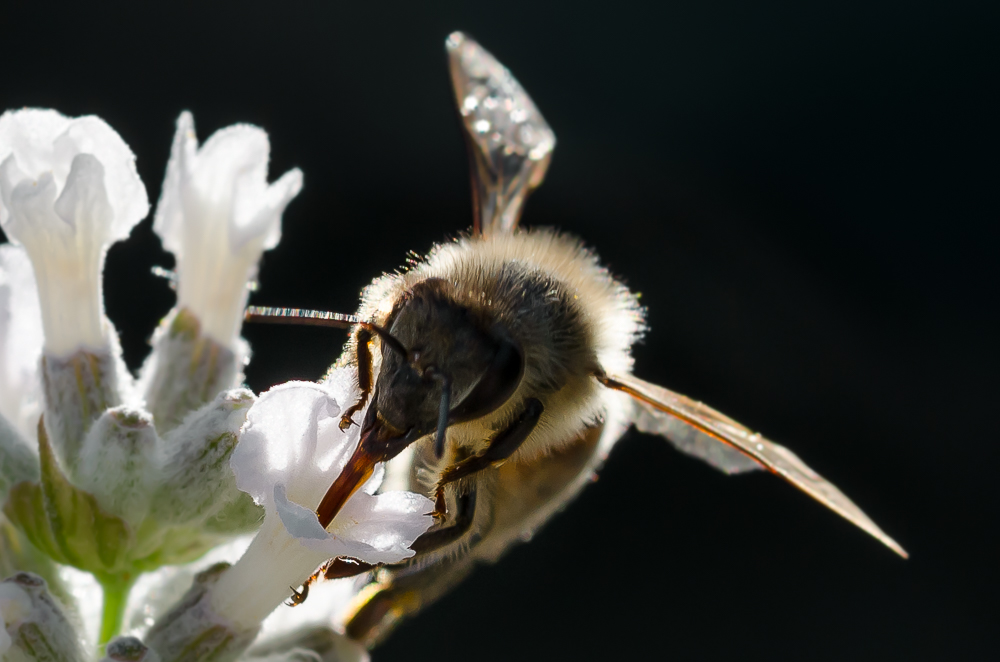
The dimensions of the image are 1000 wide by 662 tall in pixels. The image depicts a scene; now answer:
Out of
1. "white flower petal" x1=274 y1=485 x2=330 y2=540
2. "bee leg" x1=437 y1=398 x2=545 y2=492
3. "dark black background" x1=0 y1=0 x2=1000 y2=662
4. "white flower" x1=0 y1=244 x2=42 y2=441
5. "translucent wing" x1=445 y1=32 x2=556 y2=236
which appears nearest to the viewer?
"white flower petal" x1=274 y1=485 x2=330 y2=540

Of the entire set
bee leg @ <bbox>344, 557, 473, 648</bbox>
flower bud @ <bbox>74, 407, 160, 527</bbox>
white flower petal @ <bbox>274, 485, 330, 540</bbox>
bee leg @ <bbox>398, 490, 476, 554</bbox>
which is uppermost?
white flower petal @ <bbox>274, 485, 330, 540</bbox>

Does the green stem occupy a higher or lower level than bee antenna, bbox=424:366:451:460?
lower

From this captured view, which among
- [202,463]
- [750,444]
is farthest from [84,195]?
[750,444]

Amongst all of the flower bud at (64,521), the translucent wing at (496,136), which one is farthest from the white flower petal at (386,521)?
the translucent wing at (496,136)

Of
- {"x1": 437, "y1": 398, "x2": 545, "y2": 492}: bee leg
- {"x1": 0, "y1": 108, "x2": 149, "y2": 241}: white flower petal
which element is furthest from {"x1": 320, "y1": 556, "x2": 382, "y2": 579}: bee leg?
{"x1": 0, "y1": 108, "x2": 149, "y2": 241}: white flower petal

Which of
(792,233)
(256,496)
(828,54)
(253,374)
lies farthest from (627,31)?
(256,496)

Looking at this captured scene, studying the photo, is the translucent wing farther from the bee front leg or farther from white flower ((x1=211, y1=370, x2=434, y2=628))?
white flower ((x1=211, y1=370, x2=434, y2=628))

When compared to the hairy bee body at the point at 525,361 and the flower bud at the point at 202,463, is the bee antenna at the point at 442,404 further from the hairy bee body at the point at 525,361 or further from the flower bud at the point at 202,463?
the flower bud at the point at 202,463
